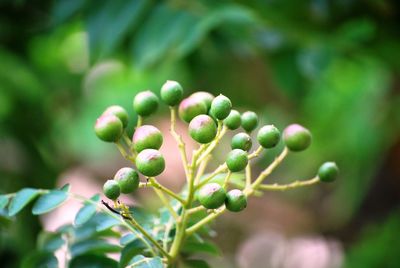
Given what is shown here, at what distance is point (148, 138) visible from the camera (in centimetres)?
85

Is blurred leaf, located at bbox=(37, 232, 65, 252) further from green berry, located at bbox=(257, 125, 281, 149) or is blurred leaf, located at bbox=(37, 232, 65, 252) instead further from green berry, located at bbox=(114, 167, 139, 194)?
green berry, located at bbox=(257, 125, 281, 149)

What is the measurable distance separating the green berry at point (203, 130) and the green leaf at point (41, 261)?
0.32 m

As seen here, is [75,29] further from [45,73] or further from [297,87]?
[297,87]

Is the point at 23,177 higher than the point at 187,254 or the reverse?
the reverse

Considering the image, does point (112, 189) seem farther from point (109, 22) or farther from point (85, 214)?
point (109, 22)

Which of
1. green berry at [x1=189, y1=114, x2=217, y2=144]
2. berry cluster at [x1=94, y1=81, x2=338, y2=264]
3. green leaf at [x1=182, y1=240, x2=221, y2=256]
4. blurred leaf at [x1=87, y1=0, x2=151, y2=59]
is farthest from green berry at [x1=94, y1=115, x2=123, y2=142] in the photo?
blurred leaf at [x1=87, y1=0, x2=151, y2=59]

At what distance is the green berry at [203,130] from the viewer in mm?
836

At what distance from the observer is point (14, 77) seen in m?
2.16

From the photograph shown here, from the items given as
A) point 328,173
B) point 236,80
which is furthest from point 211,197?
point 236,80

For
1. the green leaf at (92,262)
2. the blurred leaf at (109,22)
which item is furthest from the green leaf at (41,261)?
the blurred leaf at (109,22)

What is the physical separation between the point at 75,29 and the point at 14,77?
0.38 m

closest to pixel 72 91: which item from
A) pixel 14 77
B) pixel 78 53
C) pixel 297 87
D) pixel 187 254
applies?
pixel 78 53

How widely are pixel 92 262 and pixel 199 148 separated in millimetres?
250

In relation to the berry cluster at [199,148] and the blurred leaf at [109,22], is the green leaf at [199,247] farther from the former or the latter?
the blurred leaf at [109,22]
